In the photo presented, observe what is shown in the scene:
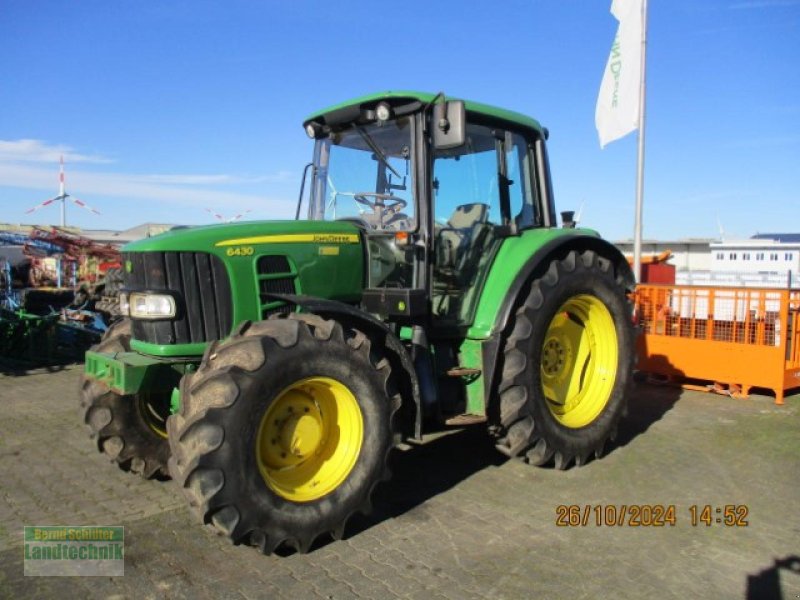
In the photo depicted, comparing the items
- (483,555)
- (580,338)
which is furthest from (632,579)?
(580,338)

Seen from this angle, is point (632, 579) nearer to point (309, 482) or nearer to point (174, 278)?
point (309, 482)

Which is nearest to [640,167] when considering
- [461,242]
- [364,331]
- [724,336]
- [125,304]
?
[724,336]

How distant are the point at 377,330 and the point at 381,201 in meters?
1.13

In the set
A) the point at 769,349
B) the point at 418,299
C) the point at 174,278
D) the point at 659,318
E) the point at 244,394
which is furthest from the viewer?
the point at 659,318

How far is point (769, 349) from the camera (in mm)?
7125

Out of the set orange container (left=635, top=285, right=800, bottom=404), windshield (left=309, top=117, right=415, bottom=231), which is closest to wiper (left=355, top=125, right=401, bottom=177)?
windshield (left=309, top=117, right=415, bottom=231)

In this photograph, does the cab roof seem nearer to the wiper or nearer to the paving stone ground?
the wiper

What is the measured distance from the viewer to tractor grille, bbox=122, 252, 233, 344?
3.85m

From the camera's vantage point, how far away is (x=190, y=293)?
3871 mm

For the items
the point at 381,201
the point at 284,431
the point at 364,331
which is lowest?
the point at 284,431

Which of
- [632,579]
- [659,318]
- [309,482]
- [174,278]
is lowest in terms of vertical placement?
[632,579]

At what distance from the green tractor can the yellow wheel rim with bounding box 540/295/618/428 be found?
16 millimetres

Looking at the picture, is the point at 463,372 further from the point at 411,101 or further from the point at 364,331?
the point at 411,101

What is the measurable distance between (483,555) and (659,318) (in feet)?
17.8
